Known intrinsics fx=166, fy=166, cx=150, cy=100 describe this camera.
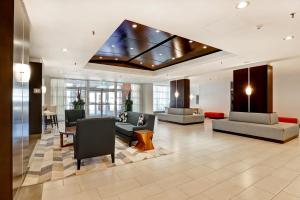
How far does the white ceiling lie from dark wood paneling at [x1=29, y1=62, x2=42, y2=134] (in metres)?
1.28

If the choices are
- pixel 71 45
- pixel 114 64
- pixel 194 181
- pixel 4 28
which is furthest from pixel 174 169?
pixel 114 64

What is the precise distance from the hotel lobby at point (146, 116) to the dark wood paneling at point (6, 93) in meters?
0.01

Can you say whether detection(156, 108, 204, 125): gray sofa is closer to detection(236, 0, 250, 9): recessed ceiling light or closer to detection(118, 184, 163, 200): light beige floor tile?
detection(118, 184, 163, 200): light beige floor tile

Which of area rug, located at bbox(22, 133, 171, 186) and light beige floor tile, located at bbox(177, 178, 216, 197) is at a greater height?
area rug, located at bbox(22, 133, 171, 186)

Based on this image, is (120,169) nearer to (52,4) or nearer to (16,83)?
(16,83)

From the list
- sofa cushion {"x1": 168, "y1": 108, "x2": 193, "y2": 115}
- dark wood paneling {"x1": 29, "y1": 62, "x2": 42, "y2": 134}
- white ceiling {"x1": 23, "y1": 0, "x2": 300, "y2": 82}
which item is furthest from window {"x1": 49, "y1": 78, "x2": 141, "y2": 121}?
white ceiling {"x1": 23, "y1": 0, "x2": 300, "y2": 82}

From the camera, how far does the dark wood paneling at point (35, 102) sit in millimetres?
6039

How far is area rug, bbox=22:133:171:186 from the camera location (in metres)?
3.00

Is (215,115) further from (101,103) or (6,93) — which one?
(6,93)

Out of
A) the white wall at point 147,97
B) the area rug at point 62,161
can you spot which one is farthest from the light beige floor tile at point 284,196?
the white wall at point 147,97

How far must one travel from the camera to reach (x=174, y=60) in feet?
25.1

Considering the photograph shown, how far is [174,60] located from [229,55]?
8.48ft

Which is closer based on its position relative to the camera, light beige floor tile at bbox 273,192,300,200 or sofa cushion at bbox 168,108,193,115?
light beige floor tile at bbox 273,192,300,200

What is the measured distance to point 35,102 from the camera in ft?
20.0
